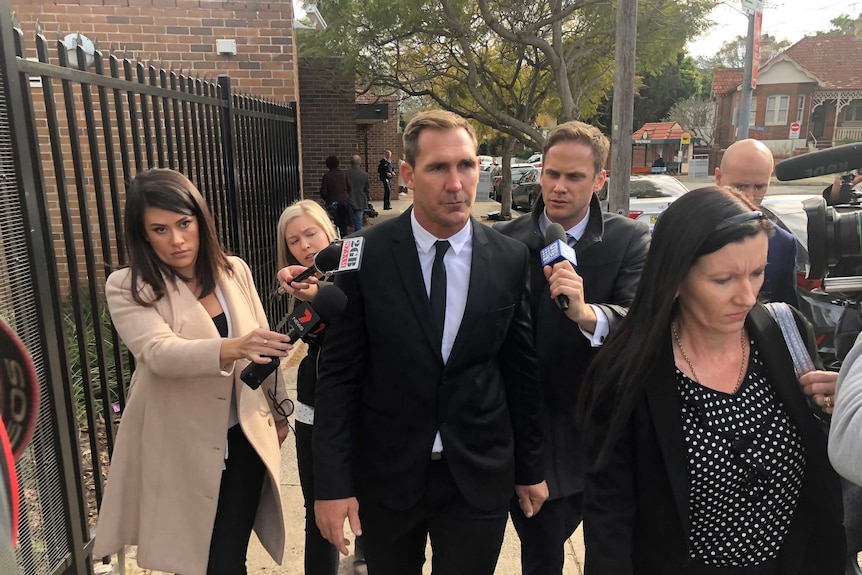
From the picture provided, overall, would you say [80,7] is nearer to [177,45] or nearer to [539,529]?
[177,45]

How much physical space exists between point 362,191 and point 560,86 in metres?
4.91

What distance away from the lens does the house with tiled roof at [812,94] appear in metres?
43.1

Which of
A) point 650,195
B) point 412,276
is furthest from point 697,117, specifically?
point 412,276

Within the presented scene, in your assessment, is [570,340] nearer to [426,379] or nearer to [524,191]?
[426,379]

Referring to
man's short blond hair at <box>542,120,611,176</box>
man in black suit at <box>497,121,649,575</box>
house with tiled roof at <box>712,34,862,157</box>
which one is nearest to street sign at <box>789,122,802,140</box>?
house with tiled roof at <box>712,34,862,157</box>

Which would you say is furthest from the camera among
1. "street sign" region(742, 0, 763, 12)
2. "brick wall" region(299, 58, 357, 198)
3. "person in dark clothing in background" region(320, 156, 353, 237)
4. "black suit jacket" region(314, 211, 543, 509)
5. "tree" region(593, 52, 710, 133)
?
"tree" region(593, 52, 710, 133)

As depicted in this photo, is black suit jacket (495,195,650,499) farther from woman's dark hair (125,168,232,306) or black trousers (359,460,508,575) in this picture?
woman's dark hair (125,168,232,306)

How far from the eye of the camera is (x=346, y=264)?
1.86 metres

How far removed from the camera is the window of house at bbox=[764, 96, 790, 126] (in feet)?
146

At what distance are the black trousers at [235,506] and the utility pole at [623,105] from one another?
680cm

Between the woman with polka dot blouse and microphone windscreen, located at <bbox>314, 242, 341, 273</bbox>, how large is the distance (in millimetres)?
896

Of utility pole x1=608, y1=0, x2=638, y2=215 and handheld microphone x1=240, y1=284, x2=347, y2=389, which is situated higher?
utility pole x1=608, y1=0, x2=638, y2=215

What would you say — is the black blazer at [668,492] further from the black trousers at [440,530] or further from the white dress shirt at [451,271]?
the white dress shirt at [451,271]

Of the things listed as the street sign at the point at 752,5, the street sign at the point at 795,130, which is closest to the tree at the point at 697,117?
the street sign at the point at 795,130
